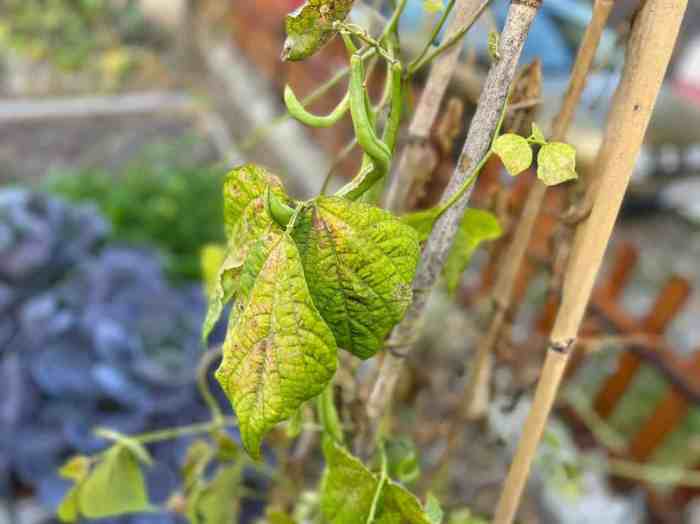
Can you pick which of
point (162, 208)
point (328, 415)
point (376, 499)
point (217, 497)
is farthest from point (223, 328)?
point (376, 499)

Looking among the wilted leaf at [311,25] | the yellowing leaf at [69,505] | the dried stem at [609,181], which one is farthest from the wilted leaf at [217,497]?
the wilted leaf at [311,25]

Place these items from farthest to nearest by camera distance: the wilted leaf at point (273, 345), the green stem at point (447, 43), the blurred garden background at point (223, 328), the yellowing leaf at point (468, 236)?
the blurred garden background at point (223, 328)
the yellowing leaf at point (468, 236)
the green stem at point (447, 43)
the wilted leaf at point (273, 345)

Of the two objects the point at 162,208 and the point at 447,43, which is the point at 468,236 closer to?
the point at 447,43

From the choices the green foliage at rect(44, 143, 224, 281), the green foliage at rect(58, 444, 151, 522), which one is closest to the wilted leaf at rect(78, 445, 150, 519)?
the green foliage at rect(58, 444, 151, 522)

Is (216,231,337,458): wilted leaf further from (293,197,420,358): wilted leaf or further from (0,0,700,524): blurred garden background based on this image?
(0,0,700,524): blurred garden background

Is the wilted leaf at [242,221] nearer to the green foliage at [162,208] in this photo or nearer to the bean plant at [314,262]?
the bean plant at [314,262]

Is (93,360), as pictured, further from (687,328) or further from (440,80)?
(687,328)

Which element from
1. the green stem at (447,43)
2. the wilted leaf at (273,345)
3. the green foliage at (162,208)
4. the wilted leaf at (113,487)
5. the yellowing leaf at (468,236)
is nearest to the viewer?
the wilted leaf at (273,345)
